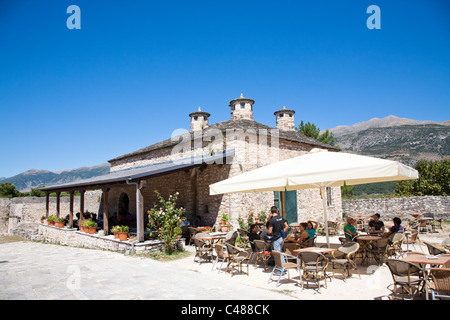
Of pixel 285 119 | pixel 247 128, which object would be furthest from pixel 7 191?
pixel 247 128

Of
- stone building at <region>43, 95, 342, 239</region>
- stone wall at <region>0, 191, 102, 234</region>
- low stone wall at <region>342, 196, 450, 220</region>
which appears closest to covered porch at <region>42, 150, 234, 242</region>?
stone building at <region>43, 95, 342, 239</region>

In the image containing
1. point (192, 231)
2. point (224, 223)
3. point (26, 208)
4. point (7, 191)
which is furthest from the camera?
point (7, 191)

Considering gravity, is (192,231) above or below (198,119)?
below

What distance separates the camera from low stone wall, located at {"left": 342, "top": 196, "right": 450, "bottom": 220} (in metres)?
16.1

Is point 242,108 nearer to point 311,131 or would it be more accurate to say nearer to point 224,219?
point 224,219

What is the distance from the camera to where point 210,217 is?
40.5ft

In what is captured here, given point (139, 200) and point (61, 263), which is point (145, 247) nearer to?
point (139, 200)

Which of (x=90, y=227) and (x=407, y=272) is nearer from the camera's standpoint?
(x=407, y=272)

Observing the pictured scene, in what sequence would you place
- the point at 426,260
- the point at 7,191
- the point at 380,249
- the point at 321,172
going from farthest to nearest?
the point at 7,191, the point at 380,249, the point at 321,172, the point at 426,260

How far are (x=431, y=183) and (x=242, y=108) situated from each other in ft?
69.2

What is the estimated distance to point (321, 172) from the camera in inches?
212

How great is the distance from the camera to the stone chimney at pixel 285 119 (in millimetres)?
18641
